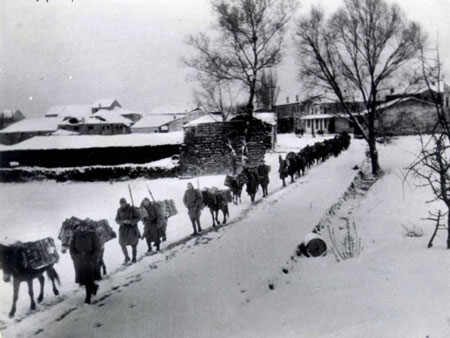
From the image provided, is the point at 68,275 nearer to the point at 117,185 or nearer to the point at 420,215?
the point at 420,215

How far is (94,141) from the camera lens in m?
20.6

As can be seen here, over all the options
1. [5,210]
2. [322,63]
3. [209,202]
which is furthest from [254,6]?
[5,210]

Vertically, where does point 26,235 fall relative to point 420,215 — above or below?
above

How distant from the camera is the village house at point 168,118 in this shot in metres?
31.6

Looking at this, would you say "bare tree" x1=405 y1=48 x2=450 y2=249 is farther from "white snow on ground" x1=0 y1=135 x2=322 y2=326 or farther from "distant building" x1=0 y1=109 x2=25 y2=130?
"distant building" x1=0 y1=109 x2=25 y2=130

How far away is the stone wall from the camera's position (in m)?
23.5

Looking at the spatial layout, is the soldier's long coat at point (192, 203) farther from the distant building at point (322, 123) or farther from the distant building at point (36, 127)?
the distant building at point (322, 123)

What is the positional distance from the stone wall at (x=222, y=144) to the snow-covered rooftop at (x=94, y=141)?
2418mm

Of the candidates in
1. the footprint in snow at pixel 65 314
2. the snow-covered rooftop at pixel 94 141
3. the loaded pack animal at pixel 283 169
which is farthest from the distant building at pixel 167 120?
the footprint in snow at pixel 65 314

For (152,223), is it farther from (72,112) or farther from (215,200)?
(72,112)

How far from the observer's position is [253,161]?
2352cm

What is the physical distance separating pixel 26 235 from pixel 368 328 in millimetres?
6871

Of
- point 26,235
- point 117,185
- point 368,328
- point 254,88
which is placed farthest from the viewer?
point 117,185

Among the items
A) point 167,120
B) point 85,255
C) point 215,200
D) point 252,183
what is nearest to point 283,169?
point 252,183
